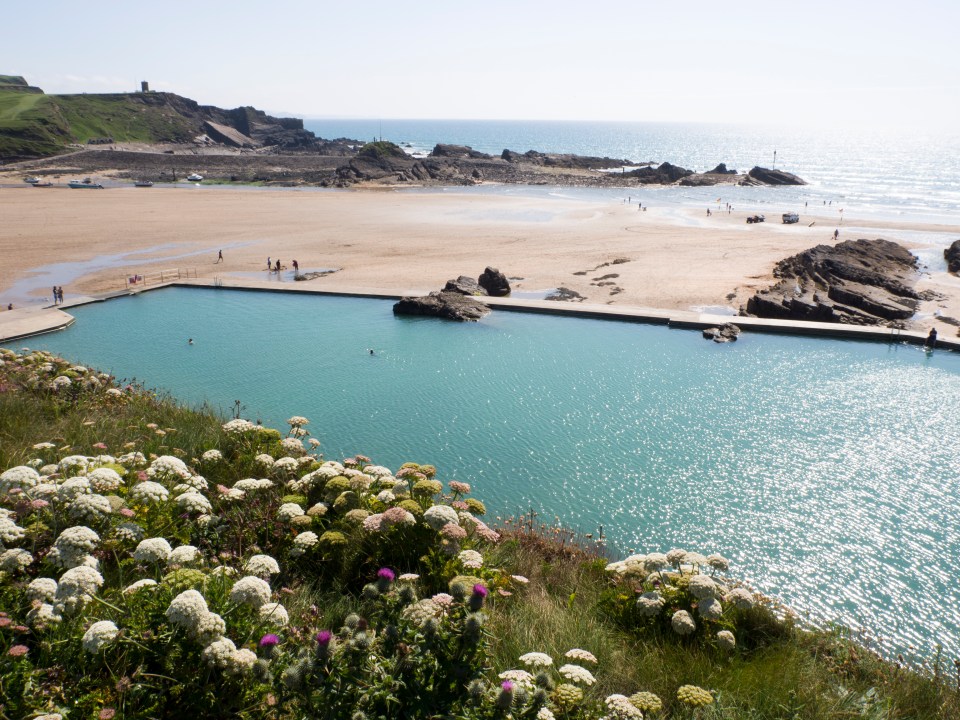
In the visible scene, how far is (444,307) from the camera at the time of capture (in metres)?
24.4

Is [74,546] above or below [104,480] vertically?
below

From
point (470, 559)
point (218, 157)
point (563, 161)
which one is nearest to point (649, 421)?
point (470, 559)

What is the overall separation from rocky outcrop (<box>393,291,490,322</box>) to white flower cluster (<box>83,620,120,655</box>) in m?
20.0

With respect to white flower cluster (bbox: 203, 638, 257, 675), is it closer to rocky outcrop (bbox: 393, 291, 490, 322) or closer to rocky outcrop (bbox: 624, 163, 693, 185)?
rocky outcrop (bbox: 393, 291, 490, 322)

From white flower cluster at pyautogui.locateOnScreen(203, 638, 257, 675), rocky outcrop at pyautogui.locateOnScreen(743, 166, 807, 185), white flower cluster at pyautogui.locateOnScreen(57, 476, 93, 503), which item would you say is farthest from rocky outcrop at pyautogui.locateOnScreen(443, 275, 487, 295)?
rocky outcrop at pyautogui.locateOnScreen(743, 166, 807, 185)

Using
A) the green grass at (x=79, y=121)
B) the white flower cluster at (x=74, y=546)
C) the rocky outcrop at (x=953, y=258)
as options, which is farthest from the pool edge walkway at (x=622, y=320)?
the green grass at (x=79, y=121)

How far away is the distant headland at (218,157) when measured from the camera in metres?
89.6

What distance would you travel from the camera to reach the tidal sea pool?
34.6 ft

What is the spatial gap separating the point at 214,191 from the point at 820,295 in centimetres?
6527

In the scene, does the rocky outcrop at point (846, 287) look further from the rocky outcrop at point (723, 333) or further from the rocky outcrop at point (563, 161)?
the rocky outcrop at point (563, 161)

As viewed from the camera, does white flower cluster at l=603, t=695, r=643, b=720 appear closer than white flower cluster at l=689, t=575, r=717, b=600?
Yes

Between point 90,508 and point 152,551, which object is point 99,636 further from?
point 90,508

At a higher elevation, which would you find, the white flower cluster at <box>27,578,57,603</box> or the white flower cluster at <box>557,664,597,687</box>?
the white flower cluster at <box>27,578,57,603</box>

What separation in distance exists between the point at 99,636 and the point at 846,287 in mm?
30738
